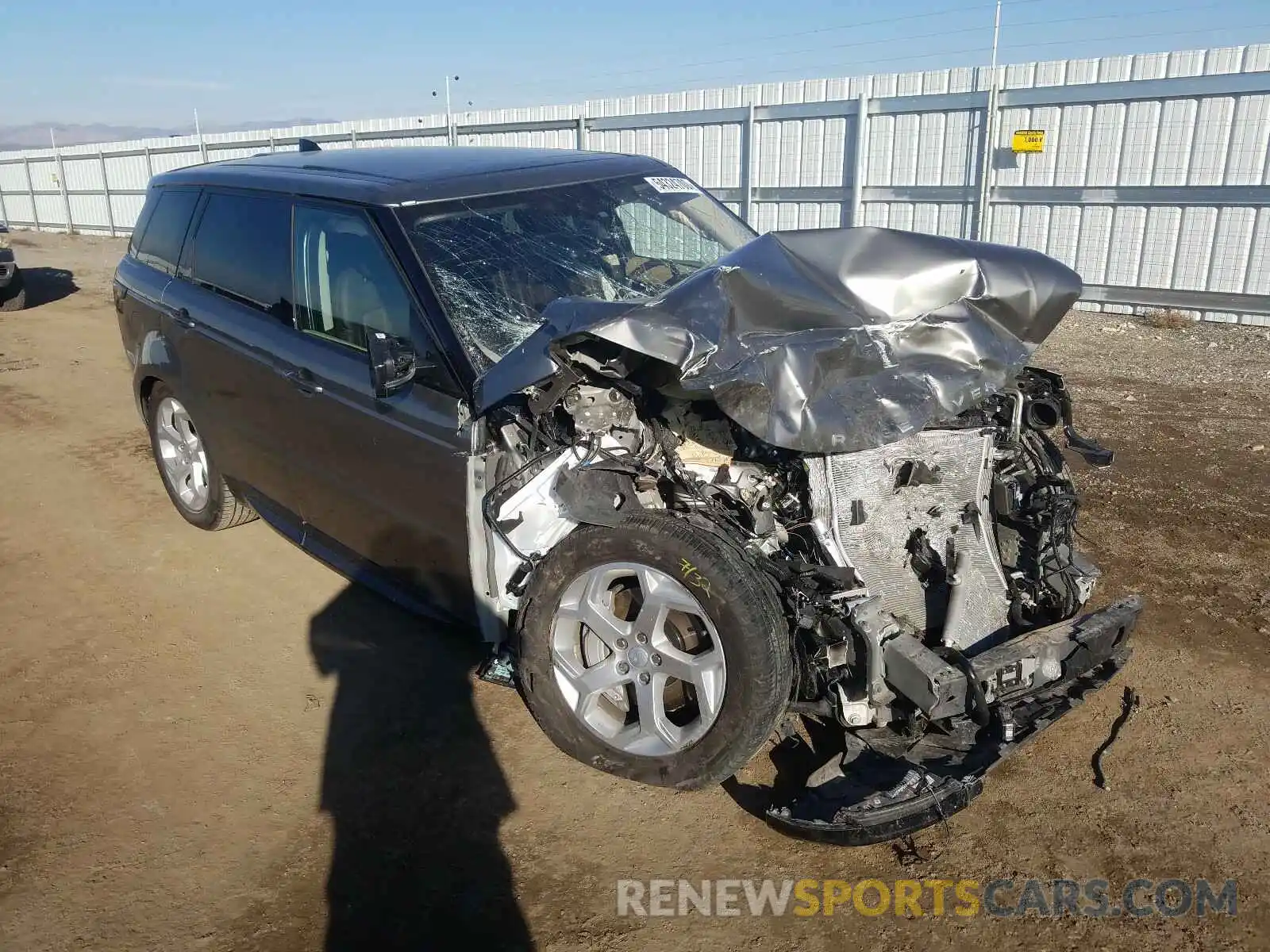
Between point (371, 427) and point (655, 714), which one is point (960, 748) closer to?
point (655, 714)

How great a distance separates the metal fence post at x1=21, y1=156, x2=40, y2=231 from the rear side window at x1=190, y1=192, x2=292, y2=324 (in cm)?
2743

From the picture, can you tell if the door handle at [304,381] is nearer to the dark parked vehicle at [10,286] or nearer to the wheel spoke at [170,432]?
the wheel spoke at [170,432]

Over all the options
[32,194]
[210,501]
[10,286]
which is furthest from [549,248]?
[32,194]

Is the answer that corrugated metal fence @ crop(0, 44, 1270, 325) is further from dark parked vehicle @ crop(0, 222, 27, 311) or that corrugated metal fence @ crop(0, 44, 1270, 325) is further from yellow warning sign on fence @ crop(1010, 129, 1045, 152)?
dark parked vehicle @ crop(0, 222, 27, 311)

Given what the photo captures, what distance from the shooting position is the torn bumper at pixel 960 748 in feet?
8.75

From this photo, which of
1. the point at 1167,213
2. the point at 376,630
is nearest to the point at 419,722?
the point at 376,630

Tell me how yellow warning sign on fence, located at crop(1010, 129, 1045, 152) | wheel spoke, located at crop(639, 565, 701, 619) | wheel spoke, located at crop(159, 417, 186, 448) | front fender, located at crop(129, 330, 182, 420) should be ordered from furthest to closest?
1. yellow warning sign on fence, located at crop(1010, 129, 1045, 152)
2. wheel spoke, located at crop(159, 417, 186, 448)
3. front fender, located at crop(129, 330, 182, 420)
4. wheel spoke, located at crop(639, 565, 701, 619)

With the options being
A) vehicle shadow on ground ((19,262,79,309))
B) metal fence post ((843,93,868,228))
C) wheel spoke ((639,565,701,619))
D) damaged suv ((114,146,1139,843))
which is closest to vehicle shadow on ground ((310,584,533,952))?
damaged suv ((114,146,1139,843))

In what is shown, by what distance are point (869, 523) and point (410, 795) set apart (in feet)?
5.92

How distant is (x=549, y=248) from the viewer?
3.96m

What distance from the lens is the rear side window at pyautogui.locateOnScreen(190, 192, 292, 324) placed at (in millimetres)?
4238

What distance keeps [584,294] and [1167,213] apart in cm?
871

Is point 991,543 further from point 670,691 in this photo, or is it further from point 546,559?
point 546,559

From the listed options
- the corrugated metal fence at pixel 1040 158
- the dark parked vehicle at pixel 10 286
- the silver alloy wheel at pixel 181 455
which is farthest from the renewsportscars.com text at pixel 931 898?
the dark parked vehicle at pixel 10 286
